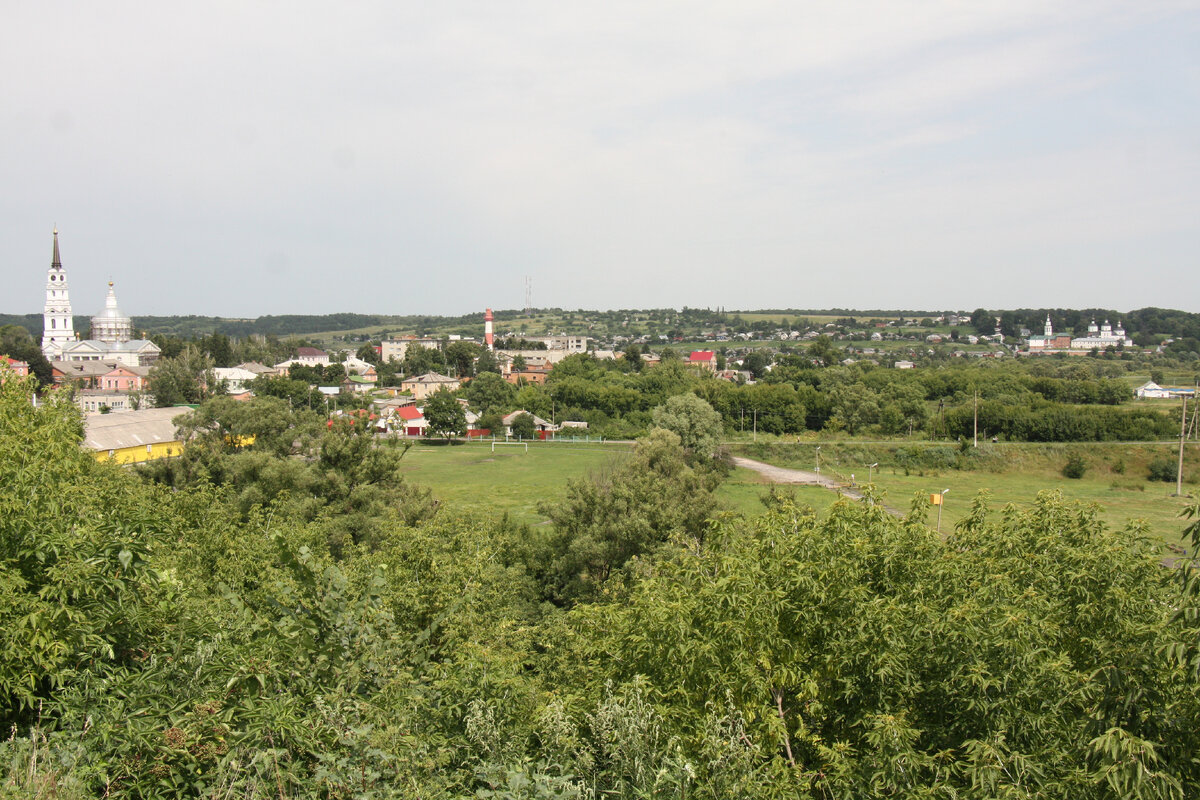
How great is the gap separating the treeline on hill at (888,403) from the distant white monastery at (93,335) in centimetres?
5001

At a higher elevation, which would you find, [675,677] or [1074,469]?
[675,677]

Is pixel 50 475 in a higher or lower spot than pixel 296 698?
higher

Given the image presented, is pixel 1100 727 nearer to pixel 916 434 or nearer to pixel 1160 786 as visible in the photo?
pixel 1160 786

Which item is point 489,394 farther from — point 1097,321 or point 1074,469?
point 1097,321

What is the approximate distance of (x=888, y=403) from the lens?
67500 millimetres

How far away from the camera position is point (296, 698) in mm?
6117

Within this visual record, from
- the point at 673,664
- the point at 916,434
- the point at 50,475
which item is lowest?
the point at 916,434

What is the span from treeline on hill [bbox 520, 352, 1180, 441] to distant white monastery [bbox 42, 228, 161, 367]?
5001cm

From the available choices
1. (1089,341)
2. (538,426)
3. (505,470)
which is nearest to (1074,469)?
(505,470)

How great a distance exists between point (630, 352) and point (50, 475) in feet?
347

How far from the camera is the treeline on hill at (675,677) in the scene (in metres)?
5.36

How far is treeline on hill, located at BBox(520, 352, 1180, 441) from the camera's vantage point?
60062 mm

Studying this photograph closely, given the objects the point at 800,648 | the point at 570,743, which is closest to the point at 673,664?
the point at 800,648

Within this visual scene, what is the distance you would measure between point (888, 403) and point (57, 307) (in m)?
106
